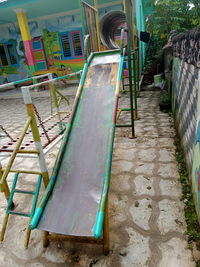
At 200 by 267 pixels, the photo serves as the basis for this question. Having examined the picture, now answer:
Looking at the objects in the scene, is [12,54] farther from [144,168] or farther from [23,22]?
[144,168]

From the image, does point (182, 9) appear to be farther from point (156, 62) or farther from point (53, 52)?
point (53, 52)

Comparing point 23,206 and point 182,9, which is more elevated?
point 182,9

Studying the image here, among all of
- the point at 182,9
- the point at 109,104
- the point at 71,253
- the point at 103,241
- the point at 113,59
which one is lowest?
the point at 71,253

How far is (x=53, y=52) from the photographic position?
1043 centimetres

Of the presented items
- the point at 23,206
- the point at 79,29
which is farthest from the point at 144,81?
the point at 23,206

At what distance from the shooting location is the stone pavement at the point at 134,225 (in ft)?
5.46

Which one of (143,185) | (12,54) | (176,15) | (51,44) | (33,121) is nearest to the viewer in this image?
(33,121)

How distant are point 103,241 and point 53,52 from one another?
10.5 meters

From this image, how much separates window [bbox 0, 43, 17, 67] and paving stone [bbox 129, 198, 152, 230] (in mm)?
11873

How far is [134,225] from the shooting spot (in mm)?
1955

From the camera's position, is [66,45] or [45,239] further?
[66,45]

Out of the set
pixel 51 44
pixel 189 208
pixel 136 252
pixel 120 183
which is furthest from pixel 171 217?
pixel 51 44

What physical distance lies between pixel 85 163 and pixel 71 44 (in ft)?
30.6

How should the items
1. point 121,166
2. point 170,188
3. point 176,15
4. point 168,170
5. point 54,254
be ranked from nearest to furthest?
point 54,254
point 170,188
point 168,170
point 121,166
point 176,15
